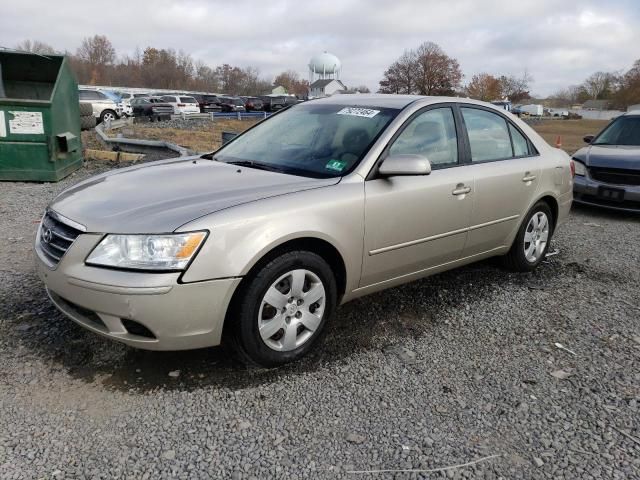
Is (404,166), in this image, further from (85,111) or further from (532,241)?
(85,111)

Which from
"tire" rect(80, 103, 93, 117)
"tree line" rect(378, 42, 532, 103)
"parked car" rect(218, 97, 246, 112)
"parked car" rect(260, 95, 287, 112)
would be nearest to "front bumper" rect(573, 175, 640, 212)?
"tire" rect(80, 103, 93, 117)

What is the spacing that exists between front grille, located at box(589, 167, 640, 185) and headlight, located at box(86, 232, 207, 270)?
23.3 ft

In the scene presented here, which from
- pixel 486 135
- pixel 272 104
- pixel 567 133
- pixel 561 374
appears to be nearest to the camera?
pixel 561 374

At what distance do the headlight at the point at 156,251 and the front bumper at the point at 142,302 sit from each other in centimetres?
5

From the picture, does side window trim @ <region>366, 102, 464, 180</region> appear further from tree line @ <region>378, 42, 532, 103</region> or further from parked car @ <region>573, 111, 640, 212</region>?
tree line @ <region>378, 42, 532, 103</region>

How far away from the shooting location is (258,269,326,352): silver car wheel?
2.93 meters

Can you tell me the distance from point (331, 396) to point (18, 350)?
1.88 m

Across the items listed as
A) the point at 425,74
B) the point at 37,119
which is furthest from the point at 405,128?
the point at 425,74

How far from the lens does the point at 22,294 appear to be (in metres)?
3.90

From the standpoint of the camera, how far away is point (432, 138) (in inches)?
152

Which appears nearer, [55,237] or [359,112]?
[55,237]

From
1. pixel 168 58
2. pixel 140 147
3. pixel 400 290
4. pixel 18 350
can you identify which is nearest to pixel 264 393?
pixel 18 350

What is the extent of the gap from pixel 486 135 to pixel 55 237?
326 centimetres

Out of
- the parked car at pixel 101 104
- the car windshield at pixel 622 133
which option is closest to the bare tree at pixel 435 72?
the parked car at pixel 101 104
